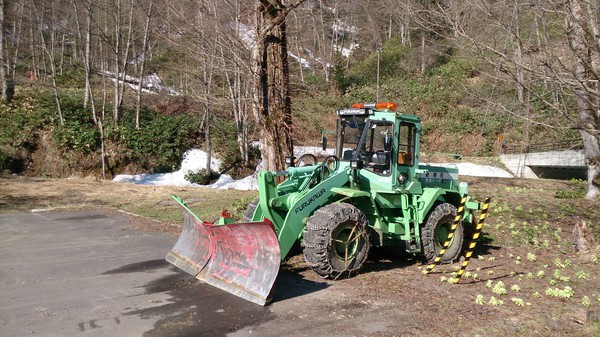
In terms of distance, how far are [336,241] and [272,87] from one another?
554 centimetres

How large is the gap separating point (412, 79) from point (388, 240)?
36573 mm

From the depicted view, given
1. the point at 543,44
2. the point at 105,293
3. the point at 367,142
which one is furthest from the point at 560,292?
the point at 105,293

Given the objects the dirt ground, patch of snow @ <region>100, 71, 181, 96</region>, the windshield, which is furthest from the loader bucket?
patch of snow @ <region>100, 71, 181, 96</region>

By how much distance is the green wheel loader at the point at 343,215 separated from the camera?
741 cm

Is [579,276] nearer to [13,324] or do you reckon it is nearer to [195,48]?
[13,324]

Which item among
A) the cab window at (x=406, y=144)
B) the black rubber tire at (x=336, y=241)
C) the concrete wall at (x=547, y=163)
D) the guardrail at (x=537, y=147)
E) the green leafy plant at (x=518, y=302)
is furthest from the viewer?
the guardrail at (x=537, y=147)

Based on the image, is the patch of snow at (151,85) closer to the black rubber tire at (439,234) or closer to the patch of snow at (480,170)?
the patch of snow at (480,170)

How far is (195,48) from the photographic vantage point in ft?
56.1

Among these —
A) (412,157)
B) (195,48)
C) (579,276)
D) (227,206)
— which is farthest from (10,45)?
(579,276)

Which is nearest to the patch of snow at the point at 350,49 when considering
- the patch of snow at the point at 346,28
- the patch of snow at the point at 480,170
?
the patch of snow at the point at 346,28

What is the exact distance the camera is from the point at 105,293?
24.3ft

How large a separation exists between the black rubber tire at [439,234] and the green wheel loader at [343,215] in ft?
0.06

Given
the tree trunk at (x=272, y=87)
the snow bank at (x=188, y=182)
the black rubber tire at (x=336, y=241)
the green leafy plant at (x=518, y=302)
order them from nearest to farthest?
the green leafy plant at (x=518, y=302)
the black rubber tire at (x=336, y=241)
the tree trunk at (x=272, y=87)
the snow bank at (x=188, y=182)

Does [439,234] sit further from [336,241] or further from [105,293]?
[105,293]
